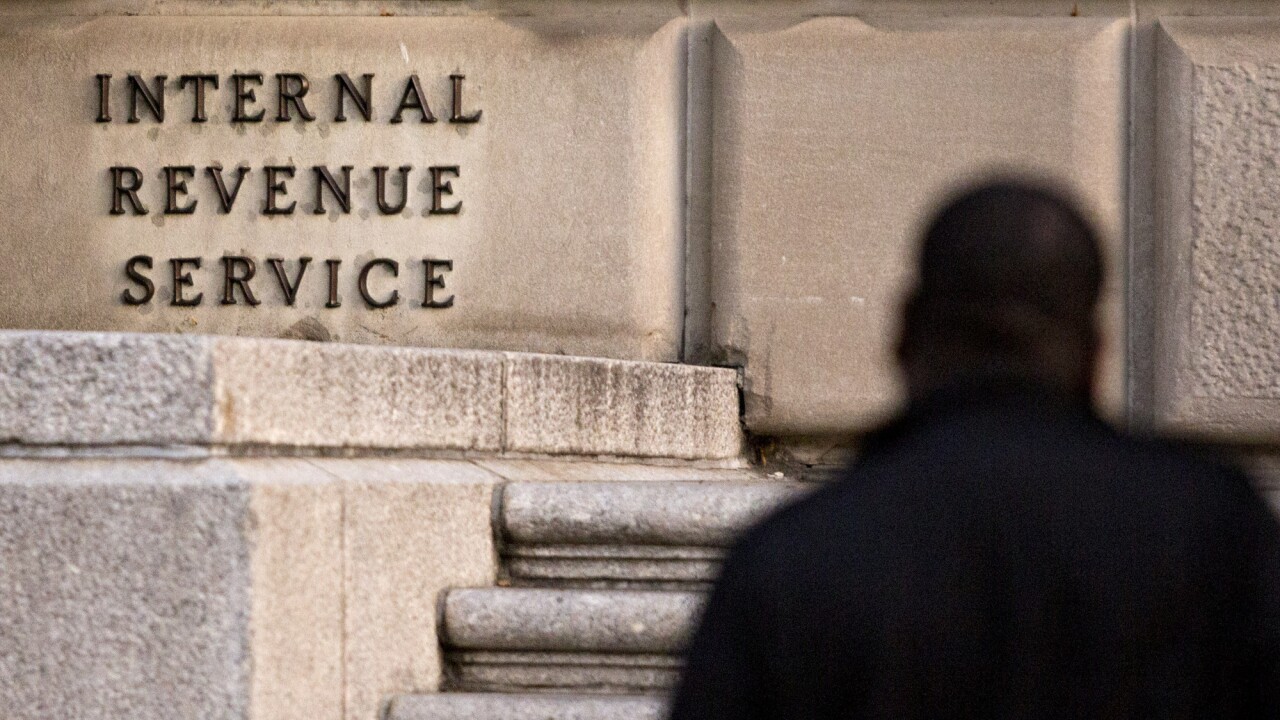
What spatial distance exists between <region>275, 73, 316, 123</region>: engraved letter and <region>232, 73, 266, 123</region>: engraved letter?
0.06 m

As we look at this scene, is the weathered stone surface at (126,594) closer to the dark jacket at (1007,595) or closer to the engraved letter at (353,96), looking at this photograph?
the dark jacket at (1007,595)

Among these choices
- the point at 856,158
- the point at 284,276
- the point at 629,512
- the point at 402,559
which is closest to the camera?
the point at 402,559

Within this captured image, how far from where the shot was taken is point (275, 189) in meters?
6.11

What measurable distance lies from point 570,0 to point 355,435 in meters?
2.65

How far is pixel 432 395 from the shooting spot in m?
4.21

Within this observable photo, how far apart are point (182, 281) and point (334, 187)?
0.60 metres

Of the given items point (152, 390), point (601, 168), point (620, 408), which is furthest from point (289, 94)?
point (152, 390)

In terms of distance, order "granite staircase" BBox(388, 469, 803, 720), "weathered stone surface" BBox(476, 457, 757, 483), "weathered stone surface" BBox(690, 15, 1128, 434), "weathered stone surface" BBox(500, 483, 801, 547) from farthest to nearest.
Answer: "weathered stone surface" BBox(690, 15, 1128, 434) → "weathered stone surface" BBox(476, 457, 757, 483) → "weathered stone surface" BBox(500, 483, 801, 547) → "granite staircase" BBox(388, 469, 803, 720)

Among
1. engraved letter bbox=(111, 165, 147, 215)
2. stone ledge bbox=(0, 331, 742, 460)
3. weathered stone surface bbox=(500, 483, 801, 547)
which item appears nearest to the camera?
stone ledge bbox=(0, 331, 742, 460)

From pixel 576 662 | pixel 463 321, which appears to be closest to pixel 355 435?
pixel 576 662

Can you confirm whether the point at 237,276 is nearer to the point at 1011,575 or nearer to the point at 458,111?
the point at 458,111

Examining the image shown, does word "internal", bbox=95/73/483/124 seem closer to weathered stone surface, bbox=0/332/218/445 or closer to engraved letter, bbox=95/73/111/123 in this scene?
engraved letter, bbox=95/73/111/123

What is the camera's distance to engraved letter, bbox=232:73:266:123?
6129 millimetres

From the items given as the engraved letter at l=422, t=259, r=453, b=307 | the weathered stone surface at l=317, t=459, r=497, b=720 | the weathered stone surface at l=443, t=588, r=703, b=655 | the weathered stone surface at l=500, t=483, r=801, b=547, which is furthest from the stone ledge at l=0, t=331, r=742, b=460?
the engraved letter at l=422, t=259, r=453, b=307
